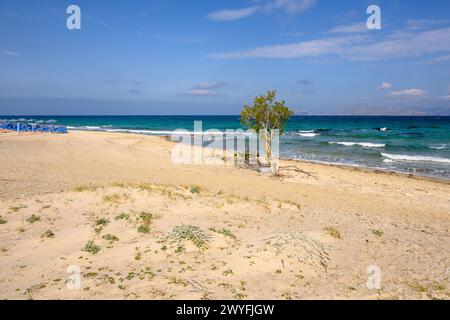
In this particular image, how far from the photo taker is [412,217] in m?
12.7

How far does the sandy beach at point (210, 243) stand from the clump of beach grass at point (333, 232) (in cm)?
3

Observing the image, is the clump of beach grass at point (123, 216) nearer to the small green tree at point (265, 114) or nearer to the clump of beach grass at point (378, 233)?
the clump of beach grass at point (378, 233)

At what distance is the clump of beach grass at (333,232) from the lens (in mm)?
8953

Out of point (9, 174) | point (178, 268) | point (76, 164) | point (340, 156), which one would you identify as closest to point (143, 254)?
point (178, 268)

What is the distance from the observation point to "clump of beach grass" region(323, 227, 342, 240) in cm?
895

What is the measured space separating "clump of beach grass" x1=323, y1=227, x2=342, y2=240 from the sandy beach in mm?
30

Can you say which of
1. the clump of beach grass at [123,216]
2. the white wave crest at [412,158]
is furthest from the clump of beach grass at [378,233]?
the white wave crest at [412,158]

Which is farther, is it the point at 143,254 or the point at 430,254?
the point at 430,254

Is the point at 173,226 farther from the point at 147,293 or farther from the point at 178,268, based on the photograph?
the point at 147,293

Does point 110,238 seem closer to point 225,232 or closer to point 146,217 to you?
point 146,217

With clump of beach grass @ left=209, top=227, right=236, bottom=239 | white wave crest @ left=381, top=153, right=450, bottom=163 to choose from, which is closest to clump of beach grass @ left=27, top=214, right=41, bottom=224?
clump of beach grass @ left=209, top=227, right=236, bottom=239

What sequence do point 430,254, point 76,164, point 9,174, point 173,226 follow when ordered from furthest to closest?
1. point 76,164
2. point 9,174
3. point 173,226
4. point 430,254

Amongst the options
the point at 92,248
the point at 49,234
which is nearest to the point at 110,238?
the point at 92,248

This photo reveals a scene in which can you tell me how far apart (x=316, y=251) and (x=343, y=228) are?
278 cm
